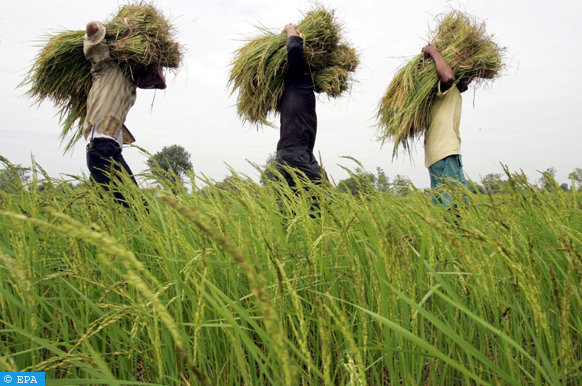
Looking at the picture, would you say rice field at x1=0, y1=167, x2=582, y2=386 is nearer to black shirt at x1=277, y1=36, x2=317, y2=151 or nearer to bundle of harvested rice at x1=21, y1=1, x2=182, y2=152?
black shirt at x1=277, y1=36, x2=317, y2=151

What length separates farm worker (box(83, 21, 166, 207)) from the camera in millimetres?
2676

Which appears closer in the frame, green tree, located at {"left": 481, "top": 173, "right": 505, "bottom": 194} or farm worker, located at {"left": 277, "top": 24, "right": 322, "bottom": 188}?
green tree, located at {"left": 481, "top": 173, "right": 505, "bottom": 194}

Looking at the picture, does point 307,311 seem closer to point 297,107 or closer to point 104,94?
point 297,107

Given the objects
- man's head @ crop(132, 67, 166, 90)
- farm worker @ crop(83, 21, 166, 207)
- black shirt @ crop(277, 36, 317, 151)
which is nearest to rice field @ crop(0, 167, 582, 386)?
farm worker @ crop(83, 21, 166, 207)

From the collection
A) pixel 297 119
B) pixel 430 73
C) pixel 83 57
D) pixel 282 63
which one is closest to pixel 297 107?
pixel 297 119

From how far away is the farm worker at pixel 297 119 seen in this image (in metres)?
3.00

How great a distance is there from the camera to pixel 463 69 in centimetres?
338

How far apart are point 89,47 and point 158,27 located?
0.96 metres

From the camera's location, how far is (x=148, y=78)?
3.44 metres

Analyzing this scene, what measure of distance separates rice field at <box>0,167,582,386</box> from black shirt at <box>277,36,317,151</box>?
6.15 ft

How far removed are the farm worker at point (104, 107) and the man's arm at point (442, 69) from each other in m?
3.23

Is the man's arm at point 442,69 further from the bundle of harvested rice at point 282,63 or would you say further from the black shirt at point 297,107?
the black shirt at point 297,107

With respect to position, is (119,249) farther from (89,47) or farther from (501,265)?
(89,47)

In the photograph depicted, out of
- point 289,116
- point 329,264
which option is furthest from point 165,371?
point 289,116
